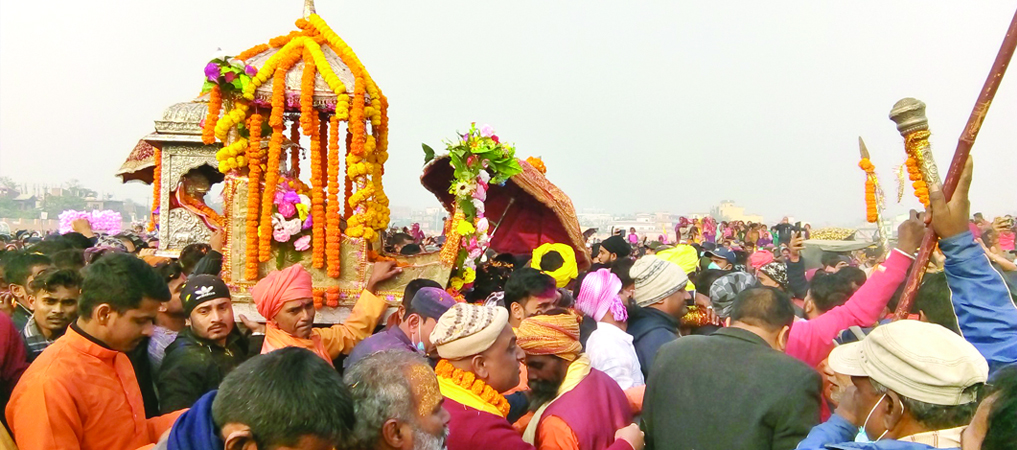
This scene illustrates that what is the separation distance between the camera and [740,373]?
301cm

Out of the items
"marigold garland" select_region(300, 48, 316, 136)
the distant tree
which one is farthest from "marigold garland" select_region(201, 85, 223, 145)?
the distant tree

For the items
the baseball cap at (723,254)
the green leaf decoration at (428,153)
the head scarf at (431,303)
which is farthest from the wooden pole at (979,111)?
the baseball cap at (723,254)

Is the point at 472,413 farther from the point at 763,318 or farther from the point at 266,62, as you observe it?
the point at 266,62

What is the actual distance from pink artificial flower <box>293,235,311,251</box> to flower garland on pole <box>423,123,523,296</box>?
1.03m

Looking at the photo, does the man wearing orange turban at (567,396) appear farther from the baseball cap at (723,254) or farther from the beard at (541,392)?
the baseball cap at (723,254)

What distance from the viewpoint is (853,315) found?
3613mm

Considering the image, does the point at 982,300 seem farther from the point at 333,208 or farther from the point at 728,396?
the point at 333,208

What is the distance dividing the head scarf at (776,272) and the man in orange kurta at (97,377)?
5.31m

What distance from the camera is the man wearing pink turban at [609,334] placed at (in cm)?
407

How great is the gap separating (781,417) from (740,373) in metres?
0.23

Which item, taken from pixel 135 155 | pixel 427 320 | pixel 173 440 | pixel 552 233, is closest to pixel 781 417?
pixel 427 320

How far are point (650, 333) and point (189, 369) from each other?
2476 mm

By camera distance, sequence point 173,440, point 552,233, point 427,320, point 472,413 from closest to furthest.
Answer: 1. point 173,440
2. point 472,413
3. point 427,320
4. point 552,233

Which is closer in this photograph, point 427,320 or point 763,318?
point 763,318
